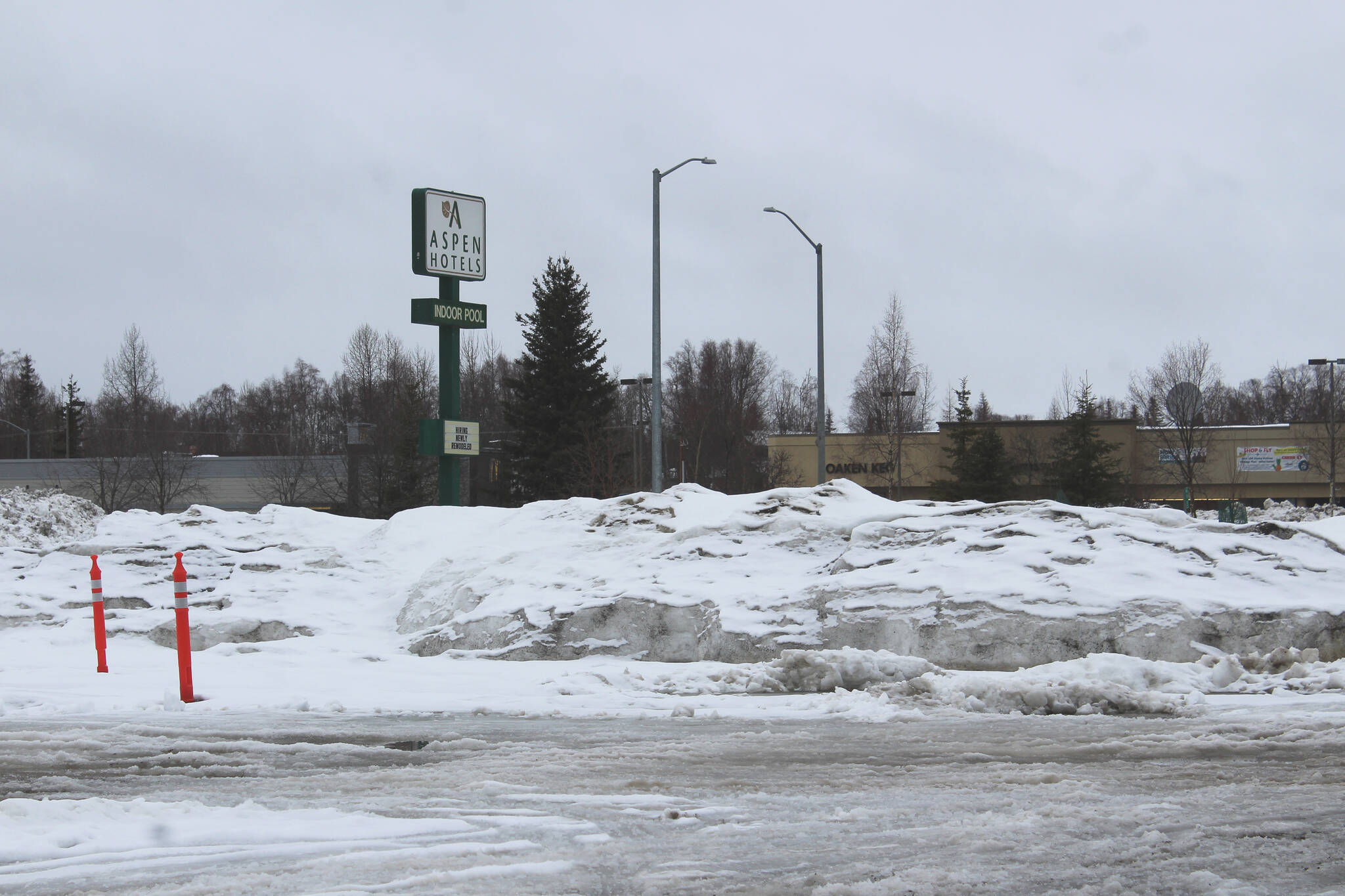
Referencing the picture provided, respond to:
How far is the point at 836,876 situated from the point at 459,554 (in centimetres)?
1041

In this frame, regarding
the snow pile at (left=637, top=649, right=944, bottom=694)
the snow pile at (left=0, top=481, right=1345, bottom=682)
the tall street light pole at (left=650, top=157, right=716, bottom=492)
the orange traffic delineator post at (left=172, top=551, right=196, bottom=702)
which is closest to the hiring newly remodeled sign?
the tall street light pole at (left=650, top=157, right=716, bottom=492)

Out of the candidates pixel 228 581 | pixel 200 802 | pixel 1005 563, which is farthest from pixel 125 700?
pixel 1005 563

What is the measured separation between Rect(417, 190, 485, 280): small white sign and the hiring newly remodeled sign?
42.6 meters

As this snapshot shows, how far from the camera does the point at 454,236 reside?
903 inches

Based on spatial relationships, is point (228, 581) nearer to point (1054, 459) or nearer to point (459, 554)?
point (459, 554)

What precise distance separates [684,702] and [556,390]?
29383 mm

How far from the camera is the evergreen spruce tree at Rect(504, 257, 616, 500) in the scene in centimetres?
3722

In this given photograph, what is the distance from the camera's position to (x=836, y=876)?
14.3ft

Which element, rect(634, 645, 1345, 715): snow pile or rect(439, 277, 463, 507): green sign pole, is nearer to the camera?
rect(634, 645, 1345, 715): snow pile

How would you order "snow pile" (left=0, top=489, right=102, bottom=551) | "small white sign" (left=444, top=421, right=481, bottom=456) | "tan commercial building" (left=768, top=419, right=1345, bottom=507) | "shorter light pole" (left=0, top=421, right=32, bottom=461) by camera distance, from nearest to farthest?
"small white sign" (left=444, top=421, right=481, bottom=456) < "snow pile" (left=0, top=489, right=102, bottom=551) < "tan commercial building" (left=768, top=419, right=1345, bottom=507) < "shorter light pole" (left=0, top=421, right=32, bottom=461)

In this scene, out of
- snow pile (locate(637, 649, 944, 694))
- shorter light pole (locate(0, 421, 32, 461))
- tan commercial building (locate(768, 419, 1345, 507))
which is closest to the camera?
snow pile (locate(637, 649, 944, 694))

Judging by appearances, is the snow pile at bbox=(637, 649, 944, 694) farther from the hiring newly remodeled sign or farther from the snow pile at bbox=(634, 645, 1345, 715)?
the hiring newly remodeled sign

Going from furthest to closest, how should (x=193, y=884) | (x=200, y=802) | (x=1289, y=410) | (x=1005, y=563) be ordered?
1. (x=1289, y=410)
2. (x=1005, y=563)
3. (x=200, y=802)
4. (x=193, y=884)

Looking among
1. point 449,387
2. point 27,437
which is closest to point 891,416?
point 449,387
